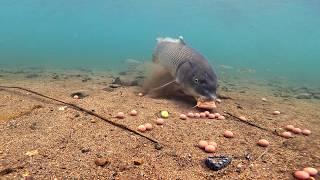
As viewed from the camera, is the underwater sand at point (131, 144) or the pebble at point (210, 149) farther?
the pebble at point (210, 149)

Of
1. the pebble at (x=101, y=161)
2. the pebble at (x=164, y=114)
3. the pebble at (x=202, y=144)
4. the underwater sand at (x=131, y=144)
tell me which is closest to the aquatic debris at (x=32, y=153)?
the underwater sand at (x=131, y=144)

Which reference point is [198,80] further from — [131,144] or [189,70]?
[131,144]

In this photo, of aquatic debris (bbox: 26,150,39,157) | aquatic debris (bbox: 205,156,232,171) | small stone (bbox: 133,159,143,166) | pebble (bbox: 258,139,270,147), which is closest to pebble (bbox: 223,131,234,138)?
pebble (bbox: 258,139,270,147)

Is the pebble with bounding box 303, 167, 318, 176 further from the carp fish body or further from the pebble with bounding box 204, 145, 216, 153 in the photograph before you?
the carp fish body

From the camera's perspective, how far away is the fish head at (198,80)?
6.16 meters

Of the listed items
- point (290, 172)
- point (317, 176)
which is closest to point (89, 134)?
point (290, 172)

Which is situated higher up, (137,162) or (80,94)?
(137,162)

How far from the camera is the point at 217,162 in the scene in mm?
3803

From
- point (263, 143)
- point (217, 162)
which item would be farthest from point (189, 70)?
point (217, 162)

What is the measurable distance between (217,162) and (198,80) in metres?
2.68

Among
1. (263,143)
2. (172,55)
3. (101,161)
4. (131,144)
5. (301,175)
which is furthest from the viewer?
(172,55)

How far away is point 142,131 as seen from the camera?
15.8ft

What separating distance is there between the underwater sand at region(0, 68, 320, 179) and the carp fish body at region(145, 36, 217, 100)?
45cm

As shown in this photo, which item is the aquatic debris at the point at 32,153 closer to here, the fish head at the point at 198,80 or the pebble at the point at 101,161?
the pebble at the point at 101,161
